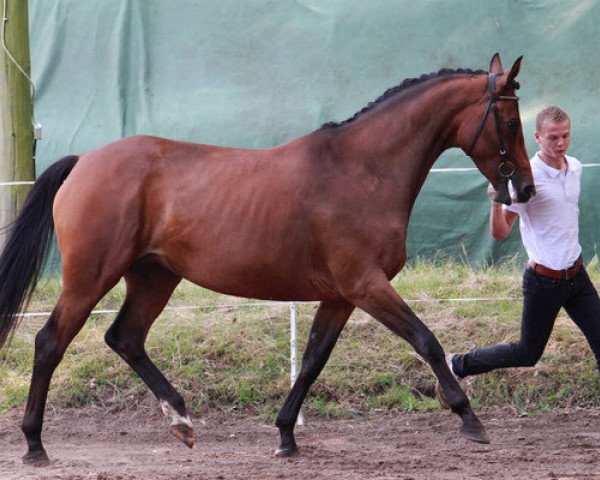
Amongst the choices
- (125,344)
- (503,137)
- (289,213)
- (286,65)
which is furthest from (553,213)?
(286,65)

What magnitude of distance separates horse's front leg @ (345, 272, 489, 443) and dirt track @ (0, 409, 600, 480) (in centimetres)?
27

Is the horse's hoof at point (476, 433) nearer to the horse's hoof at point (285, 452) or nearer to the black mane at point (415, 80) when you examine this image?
the horse's hoof at point (285, 452)

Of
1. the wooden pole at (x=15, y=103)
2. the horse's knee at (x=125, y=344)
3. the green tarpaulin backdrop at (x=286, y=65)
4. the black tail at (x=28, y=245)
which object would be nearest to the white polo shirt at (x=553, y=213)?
the horse's knee at (x=125, y=344)

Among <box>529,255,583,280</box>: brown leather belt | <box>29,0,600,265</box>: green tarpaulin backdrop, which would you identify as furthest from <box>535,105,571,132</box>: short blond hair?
<box>29,0,600,265</box>: green tarpaulin backdrop

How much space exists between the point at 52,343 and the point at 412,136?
221 cm

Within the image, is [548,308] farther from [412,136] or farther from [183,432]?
[183,432]

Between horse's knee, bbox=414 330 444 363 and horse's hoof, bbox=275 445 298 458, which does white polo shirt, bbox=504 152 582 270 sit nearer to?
horse's knee, bbox=414 330 444 363

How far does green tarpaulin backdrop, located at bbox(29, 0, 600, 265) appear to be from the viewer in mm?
9062

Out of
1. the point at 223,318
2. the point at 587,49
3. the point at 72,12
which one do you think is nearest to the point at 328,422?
the point at 223,318

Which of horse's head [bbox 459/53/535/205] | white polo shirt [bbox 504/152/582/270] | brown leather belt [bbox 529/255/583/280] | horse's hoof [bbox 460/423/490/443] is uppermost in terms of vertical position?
horse's head [bbox 459/53/535/205]

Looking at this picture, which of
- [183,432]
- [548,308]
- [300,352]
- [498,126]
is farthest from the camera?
[300,352]

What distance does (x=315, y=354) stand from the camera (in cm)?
583

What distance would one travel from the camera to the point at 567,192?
554cm

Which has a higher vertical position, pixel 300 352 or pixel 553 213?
pixel 553 213
